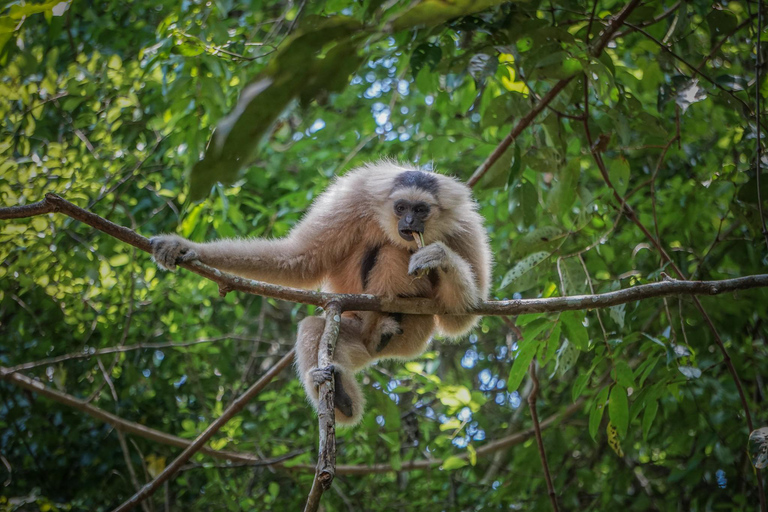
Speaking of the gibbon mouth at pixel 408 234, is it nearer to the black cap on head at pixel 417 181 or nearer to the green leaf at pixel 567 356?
the black cap on head at pixel 417 181

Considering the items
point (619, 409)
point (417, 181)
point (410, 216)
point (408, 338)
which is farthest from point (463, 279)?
point (619, 409)

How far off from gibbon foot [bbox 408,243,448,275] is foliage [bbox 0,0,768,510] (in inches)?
21.7

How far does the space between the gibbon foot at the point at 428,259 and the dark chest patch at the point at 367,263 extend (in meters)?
0.66

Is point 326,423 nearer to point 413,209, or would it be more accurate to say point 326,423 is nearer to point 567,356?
point 567,356

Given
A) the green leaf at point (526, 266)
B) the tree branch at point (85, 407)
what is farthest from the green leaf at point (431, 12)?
the tree branch at point (85, 407)

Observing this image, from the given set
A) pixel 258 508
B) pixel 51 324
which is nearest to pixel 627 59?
pixel 258 508

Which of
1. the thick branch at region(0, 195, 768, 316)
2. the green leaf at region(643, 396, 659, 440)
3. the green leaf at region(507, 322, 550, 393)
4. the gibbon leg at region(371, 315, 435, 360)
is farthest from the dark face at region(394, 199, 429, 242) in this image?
the green leaf at region(643, 396, 659, 440)

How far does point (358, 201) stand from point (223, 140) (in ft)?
13.1

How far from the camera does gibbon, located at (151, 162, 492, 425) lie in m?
4.11

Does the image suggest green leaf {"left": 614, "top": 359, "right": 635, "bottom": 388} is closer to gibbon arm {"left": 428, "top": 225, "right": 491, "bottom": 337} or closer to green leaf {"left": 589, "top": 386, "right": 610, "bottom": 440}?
green leaf {"left": 589, "top": 386, "right": 610, "bottom": 440}

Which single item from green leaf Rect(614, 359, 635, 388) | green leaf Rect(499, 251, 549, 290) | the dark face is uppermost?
the dark face

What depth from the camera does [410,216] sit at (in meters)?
4.55

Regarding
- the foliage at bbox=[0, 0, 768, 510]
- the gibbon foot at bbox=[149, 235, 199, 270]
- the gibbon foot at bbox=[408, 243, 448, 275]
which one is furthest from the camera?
the foliage at bbox=[0, 0, 768, 510]

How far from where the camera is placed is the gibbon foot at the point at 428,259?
3.86 meters
